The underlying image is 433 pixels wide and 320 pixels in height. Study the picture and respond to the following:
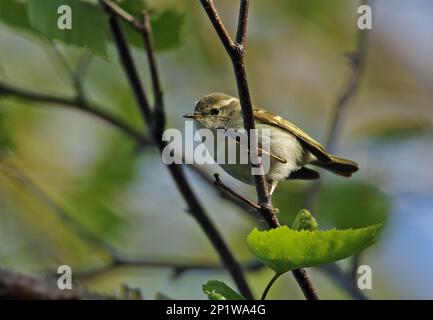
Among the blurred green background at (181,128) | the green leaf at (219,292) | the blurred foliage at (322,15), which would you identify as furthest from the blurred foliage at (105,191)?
the green leaf at (219,292)

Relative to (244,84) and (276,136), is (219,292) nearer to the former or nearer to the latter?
(244,84)

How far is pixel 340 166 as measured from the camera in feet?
6.42

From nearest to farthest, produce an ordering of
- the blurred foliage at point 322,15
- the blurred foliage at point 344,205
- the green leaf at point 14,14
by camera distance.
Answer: the green leaf at point 14,14 < the blurred foliage at point 344,205 < the blurred foliage at point 322,15

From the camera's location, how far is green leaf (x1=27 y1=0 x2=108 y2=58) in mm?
1688

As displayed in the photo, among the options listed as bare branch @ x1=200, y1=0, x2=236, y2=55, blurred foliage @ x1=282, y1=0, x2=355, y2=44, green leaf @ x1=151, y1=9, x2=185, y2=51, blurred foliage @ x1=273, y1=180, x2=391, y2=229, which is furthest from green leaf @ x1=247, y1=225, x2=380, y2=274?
blurred foliage @ x1=282, y1=0, x2=355, y2=44

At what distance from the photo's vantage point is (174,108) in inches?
107

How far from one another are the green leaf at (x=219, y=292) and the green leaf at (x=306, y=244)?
0.26 feet

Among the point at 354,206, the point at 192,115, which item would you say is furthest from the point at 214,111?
the point at 354,206

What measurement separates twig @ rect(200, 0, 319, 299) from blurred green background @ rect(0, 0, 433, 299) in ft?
2.65

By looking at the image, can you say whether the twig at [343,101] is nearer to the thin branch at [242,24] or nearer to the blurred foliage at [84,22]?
the blurred foliage at [84,22]

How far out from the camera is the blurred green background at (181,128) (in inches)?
98.7
